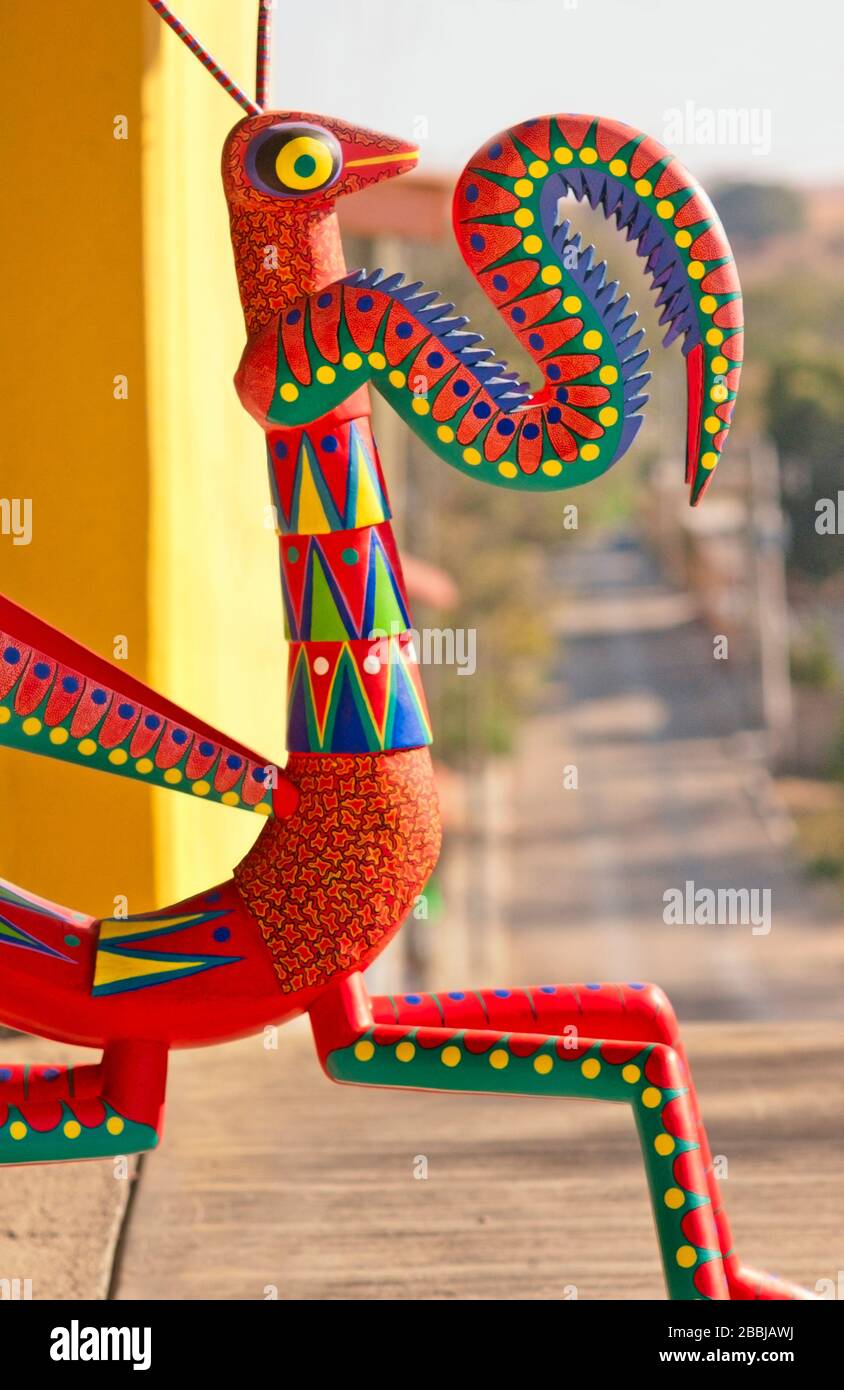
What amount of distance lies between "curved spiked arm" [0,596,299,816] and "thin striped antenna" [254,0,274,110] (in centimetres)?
55

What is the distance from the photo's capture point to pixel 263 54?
157cm

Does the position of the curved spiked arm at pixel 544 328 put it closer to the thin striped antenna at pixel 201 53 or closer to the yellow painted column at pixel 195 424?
the thin striped antenna at pixel 201 53

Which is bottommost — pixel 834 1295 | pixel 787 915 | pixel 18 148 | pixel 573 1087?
pixel 787 915

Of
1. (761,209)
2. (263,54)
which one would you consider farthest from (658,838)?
(761,209)

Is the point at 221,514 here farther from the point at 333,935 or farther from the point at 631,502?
the point at 631,502

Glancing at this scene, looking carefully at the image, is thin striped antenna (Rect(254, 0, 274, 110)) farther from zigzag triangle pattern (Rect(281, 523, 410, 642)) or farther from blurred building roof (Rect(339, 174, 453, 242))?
blurred building roof (Rect(339, 174, 453, 242))

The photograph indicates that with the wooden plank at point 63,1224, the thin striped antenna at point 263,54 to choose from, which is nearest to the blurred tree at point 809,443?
the wooden plank at point 63,1224

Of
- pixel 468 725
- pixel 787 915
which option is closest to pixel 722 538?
pixel 468 725

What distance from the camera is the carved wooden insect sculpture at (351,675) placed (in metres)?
1.39

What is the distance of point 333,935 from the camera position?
1483 millimetres

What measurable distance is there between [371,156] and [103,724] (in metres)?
0.57

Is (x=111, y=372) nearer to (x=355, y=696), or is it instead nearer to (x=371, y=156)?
(x=371, y=156)
